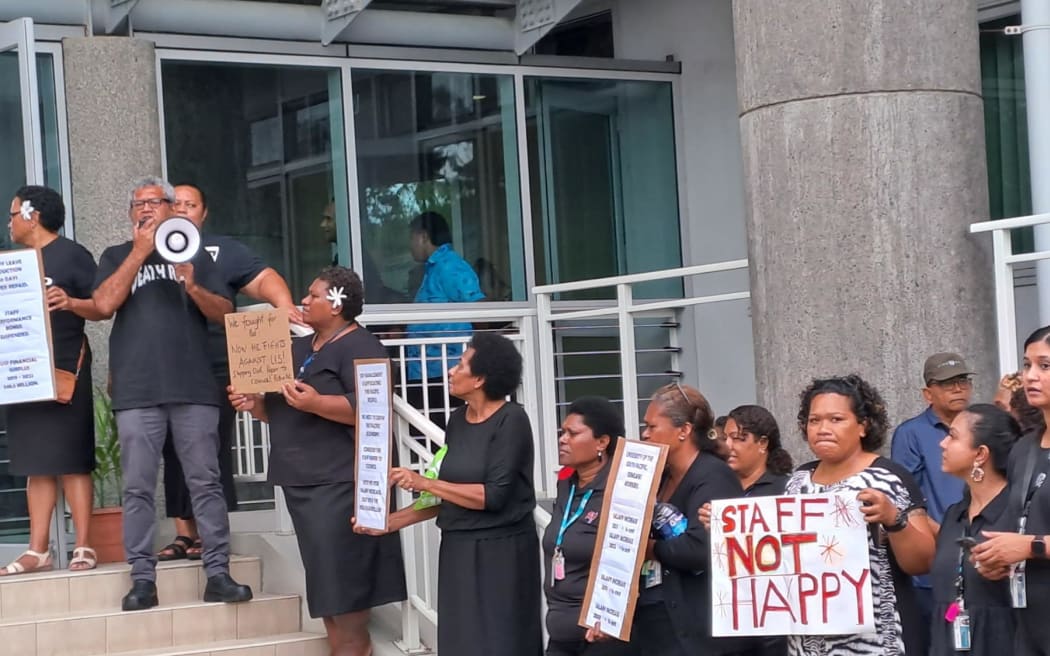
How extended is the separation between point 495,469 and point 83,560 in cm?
241

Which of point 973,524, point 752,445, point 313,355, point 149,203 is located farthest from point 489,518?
point 149,203

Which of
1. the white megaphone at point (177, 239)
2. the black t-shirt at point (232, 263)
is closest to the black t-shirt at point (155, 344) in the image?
the white megaphone at point (177, 239)

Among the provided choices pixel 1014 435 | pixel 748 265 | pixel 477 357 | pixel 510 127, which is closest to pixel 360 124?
pixel 510 127

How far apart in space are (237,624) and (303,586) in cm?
40

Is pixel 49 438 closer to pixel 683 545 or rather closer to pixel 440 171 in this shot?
pixel 683 545

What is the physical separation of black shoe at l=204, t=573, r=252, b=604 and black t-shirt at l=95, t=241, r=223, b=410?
805 mm

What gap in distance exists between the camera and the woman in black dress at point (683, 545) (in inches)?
201

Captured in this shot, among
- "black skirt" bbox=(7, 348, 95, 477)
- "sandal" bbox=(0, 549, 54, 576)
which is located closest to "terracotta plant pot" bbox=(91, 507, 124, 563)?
"sandal" bbox=(0, 549, 54, 576)

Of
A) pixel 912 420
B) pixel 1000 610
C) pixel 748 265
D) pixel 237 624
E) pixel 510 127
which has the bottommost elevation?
pixel 237 624

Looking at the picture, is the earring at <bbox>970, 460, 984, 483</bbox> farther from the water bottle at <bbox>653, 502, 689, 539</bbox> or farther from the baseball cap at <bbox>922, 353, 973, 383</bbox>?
the baseball cap at <bbox>922, 353, 973, 383</bbox>

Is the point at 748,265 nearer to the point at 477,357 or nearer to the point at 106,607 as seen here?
the point at 477,357

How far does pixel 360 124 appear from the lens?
1029 cm

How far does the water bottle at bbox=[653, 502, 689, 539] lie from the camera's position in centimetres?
513

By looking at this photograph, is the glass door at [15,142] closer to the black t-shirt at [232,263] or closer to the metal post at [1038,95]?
the black t-shirt at [232,263]
